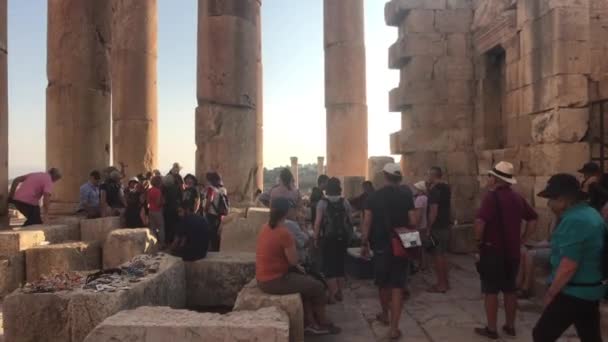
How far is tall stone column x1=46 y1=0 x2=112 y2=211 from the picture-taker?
12062mm

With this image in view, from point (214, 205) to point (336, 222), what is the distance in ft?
11.0

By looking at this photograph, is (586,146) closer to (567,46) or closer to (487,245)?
(567,46)

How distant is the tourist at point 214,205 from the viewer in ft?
29.9

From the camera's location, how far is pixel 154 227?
9.48 metres

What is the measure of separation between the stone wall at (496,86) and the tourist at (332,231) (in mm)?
3841

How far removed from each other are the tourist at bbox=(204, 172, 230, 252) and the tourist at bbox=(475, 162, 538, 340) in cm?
523

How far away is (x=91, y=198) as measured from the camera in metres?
10.1

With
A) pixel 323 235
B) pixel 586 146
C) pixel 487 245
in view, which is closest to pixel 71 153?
pixel 323 235

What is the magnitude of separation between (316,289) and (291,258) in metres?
0.48

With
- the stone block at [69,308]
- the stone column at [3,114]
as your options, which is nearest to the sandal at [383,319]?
the stone block at [69,308]

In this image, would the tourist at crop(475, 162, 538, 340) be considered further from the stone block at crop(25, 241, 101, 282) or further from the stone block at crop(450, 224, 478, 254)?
the stone block at crop(25, 241, 101, 282)

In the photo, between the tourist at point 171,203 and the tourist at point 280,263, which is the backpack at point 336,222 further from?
the tourist at point 171,203

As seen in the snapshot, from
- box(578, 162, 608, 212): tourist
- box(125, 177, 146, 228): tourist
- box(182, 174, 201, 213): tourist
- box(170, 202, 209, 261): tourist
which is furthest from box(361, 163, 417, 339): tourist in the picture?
box(125, 177, 146, 228): tourist

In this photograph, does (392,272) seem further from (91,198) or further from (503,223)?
(91,198)
